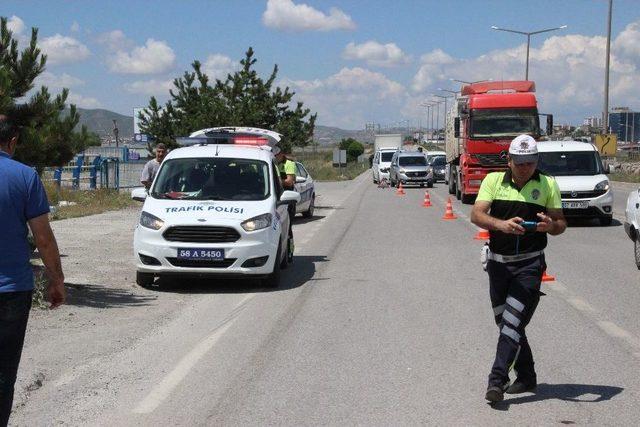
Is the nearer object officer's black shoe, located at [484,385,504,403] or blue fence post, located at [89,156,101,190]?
officer's black shoe, located at [484,385,504,403]

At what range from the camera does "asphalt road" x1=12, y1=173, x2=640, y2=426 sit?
21.2ft

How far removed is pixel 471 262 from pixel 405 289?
3300 millimetres

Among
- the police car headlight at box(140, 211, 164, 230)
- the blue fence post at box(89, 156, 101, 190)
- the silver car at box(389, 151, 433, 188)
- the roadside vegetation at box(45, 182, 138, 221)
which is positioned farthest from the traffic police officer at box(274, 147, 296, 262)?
the silver car at box(389, 151, 433, 188)

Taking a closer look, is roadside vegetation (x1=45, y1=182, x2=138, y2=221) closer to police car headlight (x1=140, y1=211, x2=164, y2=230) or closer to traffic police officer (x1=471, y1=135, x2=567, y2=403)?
police car headlight (x1=140, y1=211, x2=164, y2=230)

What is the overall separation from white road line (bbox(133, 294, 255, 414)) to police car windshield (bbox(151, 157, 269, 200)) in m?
3.66

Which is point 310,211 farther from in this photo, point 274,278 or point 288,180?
point 274,278

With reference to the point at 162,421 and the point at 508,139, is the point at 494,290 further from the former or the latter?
the point at 508,139

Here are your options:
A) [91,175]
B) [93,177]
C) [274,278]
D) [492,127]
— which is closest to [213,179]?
[274,278]

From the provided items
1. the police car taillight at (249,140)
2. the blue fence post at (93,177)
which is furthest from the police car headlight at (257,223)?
the blue fence post at (93,177)

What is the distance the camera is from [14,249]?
4957 mm

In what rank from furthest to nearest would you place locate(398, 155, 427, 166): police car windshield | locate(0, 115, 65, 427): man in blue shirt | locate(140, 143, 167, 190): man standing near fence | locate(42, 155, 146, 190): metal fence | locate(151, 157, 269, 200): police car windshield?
locate(398, 155, 427, 166): police car windshield → locate(42, 155, 146, 190): metal fence → locate(140, 143, 167, 190): man standing near fence → locate(151, 157, 269, 200): police car windshield → locate(0, 115, 65, 427): man in blue shirt

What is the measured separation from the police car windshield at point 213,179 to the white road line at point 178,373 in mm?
3662

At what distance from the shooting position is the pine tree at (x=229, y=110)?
31297 millimetres

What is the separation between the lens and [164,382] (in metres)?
7.23
